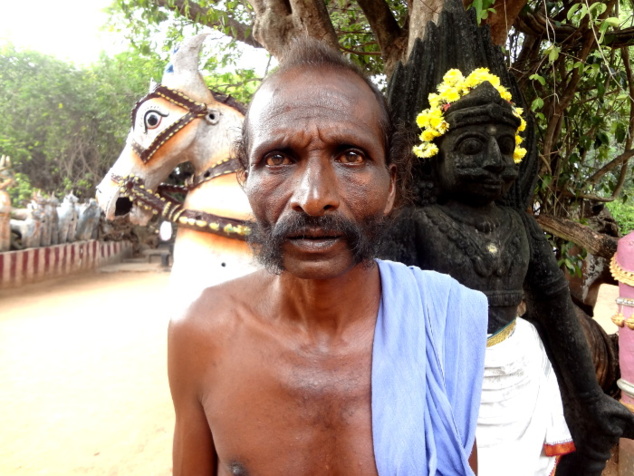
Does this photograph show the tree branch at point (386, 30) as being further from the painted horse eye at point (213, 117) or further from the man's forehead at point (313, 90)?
the man's forehead at point (313, 90)

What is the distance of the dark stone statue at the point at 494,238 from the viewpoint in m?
1.76

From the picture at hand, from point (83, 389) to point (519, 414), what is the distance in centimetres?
434

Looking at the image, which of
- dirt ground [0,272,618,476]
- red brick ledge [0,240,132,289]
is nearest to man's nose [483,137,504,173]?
dirt ground [0,272,618,476]

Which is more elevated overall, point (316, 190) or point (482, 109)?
point (482, 109)

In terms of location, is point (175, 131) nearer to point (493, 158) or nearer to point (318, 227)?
point (493, 158)

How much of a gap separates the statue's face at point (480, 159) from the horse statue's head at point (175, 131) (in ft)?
4.43

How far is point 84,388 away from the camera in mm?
4645

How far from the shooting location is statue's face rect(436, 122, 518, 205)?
1.73 metres

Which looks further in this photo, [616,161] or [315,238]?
[616,161]

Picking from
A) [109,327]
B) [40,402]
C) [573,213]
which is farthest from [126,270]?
[573,213]

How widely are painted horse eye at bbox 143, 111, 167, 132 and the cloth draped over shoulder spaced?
76.5 inches

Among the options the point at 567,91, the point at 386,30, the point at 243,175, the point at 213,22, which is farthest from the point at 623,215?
the point at 243,175

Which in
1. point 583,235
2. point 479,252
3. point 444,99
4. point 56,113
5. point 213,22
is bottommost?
point 479,252

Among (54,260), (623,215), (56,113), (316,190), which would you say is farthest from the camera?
(56,113)
